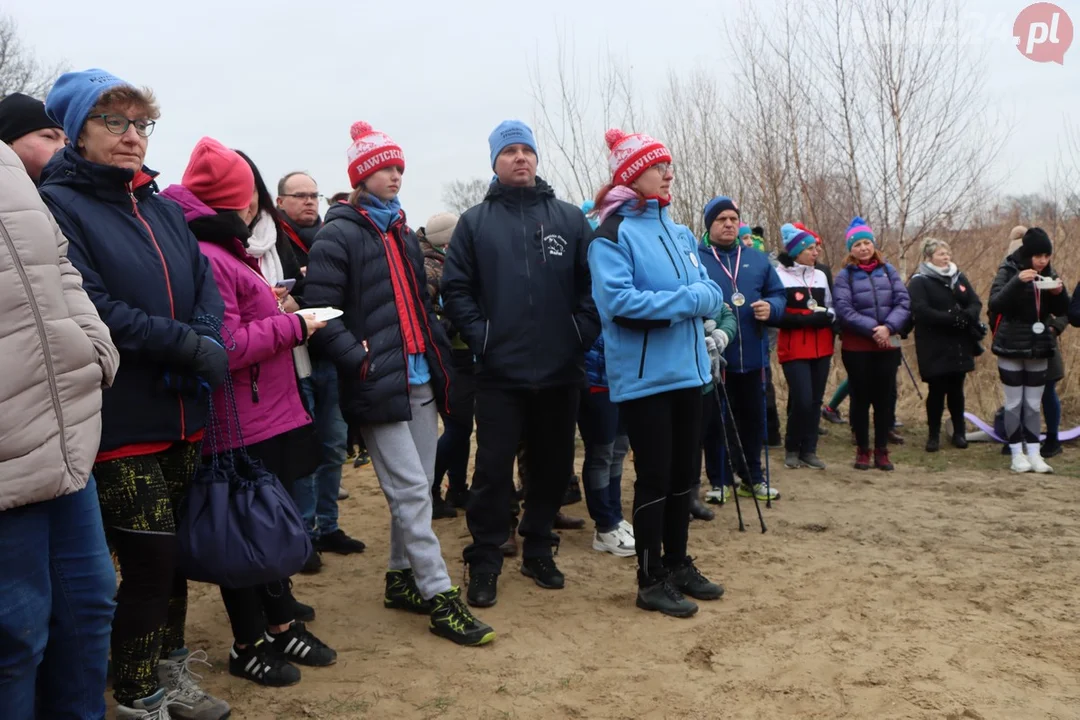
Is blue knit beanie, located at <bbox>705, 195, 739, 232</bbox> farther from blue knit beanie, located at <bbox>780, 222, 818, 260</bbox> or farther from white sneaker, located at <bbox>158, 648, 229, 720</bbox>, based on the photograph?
white sneaker, located at <bbox>158, 648, 229, 720</bbox>

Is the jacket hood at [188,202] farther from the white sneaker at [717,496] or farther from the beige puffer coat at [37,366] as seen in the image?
the white sneaker at [717,496]

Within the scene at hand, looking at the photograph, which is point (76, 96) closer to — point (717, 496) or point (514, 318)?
point (514, 318)

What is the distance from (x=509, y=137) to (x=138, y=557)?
2.61 m

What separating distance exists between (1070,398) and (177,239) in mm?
9494

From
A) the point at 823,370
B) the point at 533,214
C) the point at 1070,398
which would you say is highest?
the point at 533,214

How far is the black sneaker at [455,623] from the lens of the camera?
3846 mm

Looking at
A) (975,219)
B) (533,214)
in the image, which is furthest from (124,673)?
(975,219)

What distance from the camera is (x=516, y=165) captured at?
439 cm

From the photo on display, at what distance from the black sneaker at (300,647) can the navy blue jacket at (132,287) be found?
113 centimetres

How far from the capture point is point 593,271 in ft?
13.8

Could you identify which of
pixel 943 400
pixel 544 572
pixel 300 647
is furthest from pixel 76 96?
pixel 943 400

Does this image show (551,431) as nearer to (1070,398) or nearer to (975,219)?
(1070,398)

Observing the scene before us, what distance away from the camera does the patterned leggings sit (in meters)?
2.73

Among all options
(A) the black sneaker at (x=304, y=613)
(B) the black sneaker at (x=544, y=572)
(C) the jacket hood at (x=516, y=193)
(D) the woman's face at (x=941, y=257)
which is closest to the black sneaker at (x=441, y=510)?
(B) the black sneaker at (x=544, y=572)
